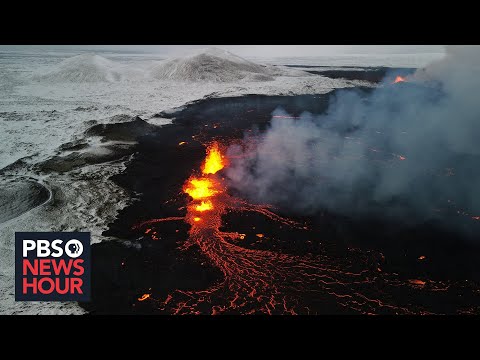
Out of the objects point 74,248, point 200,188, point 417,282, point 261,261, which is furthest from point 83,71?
point 417,282

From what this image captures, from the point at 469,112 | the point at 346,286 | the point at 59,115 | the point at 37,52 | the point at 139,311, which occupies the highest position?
the point at 37,52

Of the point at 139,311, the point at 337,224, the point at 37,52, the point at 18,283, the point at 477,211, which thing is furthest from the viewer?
the point at 37,52

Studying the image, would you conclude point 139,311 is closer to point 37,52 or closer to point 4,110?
point 4,110

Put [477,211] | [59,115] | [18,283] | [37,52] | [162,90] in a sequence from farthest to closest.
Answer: [37,52] < [162,90] < [59,115] < [477,211] < [18,283]

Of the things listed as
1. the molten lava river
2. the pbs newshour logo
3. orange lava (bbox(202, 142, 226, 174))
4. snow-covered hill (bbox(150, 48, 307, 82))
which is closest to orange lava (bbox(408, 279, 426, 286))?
the molten lava river

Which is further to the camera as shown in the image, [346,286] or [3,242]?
[3,242]

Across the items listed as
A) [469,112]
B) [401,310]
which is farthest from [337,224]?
[469,112]

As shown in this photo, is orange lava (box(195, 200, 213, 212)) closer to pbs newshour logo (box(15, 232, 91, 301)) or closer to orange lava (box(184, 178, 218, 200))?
orange lava (box(184, 178, 218, 200))

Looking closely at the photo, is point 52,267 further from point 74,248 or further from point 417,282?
point 417,282
